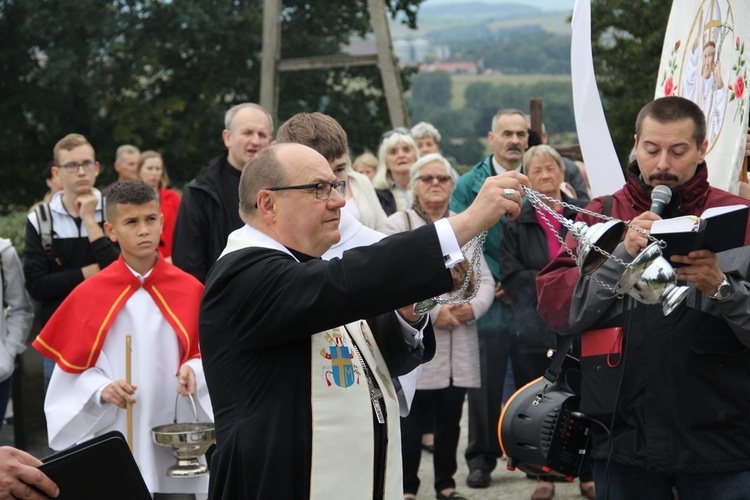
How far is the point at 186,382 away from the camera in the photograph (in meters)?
5.27

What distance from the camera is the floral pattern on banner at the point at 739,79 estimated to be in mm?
4602

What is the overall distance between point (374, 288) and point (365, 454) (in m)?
0.59

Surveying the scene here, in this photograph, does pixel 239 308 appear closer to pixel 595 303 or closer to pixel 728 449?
pixel 595 303

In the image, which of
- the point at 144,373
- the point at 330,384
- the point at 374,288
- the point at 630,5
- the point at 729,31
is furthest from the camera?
the point at 630,5

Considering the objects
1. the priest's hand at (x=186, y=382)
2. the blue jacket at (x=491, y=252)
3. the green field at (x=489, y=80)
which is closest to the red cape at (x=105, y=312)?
the priest's hand at (x=186, y=382)

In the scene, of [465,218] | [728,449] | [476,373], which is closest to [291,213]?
[465,218]

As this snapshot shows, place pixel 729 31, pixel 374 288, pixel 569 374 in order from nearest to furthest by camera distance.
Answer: pixel 374 288
pixel 729 31
pixel 569 374

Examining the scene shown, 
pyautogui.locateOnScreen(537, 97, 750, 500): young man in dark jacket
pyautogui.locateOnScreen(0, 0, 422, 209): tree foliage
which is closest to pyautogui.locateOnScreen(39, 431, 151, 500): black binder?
pyautogui.locateOnScreen(537, 97, 750, 500): young man in dark jacket

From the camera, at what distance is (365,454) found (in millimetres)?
3389

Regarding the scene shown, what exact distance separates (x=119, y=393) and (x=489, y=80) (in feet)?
89.4

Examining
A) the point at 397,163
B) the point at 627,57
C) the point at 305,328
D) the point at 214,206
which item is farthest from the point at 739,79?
the point at 627,57

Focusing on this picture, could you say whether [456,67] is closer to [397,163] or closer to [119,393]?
[397,163]

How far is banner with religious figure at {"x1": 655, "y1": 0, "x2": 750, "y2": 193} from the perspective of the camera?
455 centimetres

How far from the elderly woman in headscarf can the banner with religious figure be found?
2.26 m
